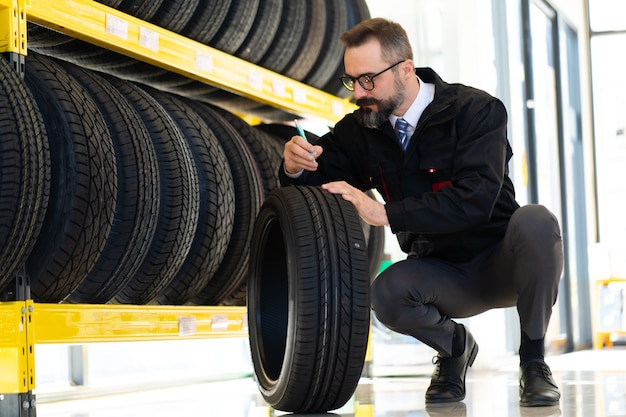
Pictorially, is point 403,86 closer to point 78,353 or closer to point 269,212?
point 269,212

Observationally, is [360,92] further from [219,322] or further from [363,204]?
[219,322]

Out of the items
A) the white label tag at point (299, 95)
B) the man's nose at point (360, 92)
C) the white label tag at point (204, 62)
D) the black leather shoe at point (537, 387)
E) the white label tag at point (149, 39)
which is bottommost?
the black leather shoe at point (537, 387)

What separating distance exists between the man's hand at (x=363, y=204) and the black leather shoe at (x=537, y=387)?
0.53 m

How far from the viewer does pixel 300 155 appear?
2516 millimetres

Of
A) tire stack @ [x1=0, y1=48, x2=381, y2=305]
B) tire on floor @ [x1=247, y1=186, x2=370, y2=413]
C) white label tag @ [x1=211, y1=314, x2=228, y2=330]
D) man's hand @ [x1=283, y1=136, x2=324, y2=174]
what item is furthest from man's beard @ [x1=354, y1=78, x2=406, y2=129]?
white label tag @ [x1=211, y1=314, x2=228, y2=330]

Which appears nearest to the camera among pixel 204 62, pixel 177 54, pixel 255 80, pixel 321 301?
pixel 321 301

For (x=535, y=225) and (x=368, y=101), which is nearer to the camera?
(x=535, y=225)

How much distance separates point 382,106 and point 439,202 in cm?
34

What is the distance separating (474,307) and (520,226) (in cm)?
36

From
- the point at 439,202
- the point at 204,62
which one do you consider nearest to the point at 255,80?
the point at 204,62

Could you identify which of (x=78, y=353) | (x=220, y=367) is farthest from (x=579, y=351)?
(x=78, y=353)

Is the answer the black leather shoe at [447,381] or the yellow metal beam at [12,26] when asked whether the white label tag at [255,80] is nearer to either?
the yellow metal beam at [12,26]

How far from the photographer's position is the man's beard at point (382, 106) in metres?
2.54

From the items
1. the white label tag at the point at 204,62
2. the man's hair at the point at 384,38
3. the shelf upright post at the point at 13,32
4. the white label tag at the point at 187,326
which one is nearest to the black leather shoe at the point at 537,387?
the man's hair at the point at 384,38
